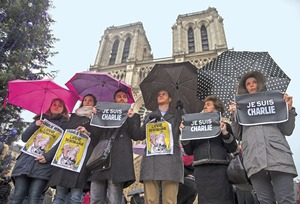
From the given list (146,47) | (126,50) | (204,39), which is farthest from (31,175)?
(146,47)

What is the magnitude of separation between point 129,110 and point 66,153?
2.98 ft

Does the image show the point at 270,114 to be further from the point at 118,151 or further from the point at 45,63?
the point at 45,63

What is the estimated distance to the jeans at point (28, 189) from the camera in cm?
249

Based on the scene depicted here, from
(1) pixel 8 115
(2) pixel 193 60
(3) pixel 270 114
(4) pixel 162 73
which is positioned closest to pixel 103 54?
(2) pixel 193 60

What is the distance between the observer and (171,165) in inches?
90.4

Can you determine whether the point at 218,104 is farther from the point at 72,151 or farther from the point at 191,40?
the point at 191,40

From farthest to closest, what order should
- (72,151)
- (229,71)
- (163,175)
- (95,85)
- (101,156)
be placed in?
(95,85), (229,71), (72,151), (101,156), (163,175)

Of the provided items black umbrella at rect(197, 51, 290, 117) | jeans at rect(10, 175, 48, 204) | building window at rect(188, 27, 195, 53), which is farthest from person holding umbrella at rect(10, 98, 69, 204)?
building window at rect(188, 27, 195, 53)

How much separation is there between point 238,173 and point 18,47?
612 centimetres

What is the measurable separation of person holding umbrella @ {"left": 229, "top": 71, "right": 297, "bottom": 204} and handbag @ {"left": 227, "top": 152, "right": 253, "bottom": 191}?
0.07m

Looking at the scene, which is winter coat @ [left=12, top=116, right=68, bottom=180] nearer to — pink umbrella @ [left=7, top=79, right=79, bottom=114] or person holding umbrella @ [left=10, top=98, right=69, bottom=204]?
person holding umbrella @ [left=10, top=98, right=69, bottom=204]

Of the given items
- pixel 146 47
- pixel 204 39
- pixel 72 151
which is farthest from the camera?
pixel 146 47

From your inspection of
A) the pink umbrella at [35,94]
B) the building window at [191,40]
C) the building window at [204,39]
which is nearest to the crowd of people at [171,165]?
the pink umbrella at [35,94]

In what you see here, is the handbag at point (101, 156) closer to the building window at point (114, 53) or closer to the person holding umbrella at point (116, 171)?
the person holding umbrella at point (116, 171)
